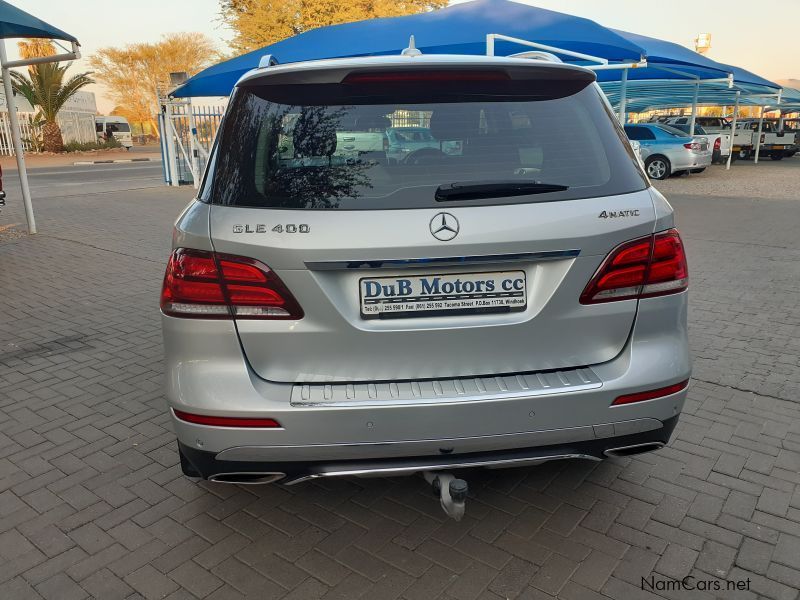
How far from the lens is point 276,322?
2.12 m

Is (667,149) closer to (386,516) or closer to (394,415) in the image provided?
(386,516)

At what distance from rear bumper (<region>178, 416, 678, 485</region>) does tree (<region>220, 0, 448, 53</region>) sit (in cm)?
3075

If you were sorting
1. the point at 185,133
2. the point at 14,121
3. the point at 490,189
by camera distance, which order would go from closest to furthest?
the point at 490,189 < the point at 14,121 < the point at 185,133

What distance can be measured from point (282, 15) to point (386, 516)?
103 feet

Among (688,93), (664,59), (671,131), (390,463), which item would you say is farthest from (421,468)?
(688,93)

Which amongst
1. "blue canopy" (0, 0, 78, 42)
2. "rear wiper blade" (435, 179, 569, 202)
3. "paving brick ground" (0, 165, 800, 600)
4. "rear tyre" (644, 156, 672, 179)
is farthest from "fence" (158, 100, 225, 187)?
"rear wiper blade" (435, 179, 569, 202)

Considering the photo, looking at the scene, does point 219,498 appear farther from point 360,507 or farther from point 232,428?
point 232,428

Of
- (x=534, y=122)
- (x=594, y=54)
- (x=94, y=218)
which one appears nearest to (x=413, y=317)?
(x=534, y=122)

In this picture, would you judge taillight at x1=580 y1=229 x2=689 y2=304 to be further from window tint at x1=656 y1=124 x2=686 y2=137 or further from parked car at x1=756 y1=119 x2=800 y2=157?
parked car at x1=756 y1=119 x2=800 y2=157

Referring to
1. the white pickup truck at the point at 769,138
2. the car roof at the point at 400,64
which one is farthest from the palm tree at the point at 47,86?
the car roof at the point at 400,64

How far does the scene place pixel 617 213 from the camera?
223 cm

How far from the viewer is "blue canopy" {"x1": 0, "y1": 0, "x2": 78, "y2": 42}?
8.04 metres

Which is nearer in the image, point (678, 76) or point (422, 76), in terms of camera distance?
point (422, 76)

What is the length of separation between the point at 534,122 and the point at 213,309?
135 cm
